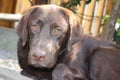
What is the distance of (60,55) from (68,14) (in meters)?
0.36

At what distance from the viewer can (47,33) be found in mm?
3129

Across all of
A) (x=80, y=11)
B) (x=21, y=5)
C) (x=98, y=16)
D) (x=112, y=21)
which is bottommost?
(x=98, y=16)

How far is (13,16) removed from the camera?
23.1 feet

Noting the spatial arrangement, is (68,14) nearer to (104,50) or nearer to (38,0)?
(104,50)

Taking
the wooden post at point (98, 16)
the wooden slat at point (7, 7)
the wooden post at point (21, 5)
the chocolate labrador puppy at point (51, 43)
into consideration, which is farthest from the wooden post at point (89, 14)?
the chocolate labrador puppy at point (51, 43)

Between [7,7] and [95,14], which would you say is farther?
[95,14]

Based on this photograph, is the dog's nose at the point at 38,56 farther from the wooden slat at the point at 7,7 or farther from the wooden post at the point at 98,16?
the wooden post at the point at 98,16

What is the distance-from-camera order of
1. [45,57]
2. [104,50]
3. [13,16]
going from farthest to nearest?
1. [13,16]
2. [104,50]
3. [45,57]

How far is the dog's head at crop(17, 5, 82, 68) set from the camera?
3025mm

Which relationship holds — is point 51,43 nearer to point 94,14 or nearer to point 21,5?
point 21,5

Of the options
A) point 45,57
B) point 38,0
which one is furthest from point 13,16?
point 45,57

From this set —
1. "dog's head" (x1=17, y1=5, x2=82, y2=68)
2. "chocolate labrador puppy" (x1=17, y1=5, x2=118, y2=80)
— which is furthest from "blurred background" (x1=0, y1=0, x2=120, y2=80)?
"dog's head" (x1=17, y1=5, x2=82, y2=68)

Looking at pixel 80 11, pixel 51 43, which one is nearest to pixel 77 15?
pixel 80 11

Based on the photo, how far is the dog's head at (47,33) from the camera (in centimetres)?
303
